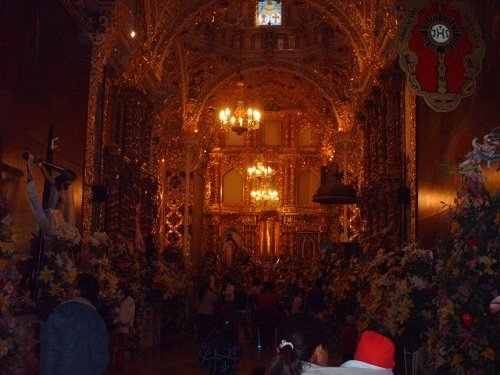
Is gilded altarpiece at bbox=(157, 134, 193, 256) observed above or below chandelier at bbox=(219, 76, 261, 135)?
below

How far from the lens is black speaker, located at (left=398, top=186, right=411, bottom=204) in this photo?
41.3 ft

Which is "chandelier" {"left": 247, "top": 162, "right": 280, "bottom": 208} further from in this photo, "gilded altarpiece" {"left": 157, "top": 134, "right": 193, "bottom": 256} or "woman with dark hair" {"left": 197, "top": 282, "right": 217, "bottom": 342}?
"woman with dark hair" {"left": 197, "top": 282, "right": 217, "bottom": 342}

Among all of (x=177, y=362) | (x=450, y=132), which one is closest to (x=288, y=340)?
(x=450, y=132)

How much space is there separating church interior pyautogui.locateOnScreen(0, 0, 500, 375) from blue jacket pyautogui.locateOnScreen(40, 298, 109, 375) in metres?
0.34

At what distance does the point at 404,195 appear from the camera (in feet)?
41.4

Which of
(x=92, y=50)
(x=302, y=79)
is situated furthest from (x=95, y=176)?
(x=302, y=79)

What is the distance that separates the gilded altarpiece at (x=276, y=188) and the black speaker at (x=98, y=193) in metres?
17.8

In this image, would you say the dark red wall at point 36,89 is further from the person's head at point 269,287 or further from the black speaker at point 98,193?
the person's head at point 269,287

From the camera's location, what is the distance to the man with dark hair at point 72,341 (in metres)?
5.38

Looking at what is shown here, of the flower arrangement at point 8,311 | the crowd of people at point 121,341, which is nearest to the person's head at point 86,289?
the crowd of people at point 121,341

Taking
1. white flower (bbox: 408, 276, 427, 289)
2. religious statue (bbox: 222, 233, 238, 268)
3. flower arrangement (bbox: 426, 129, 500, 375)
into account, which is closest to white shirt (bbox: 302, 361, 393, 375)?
flower arrangement (bbox: 426, 129, 500, 375)

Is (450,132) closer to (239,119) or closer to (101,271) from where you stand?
(101,271)

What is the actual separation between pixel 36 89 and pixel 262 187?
22379 millimetres

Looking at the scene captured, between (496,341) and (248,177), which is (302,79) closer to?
(248,177)
